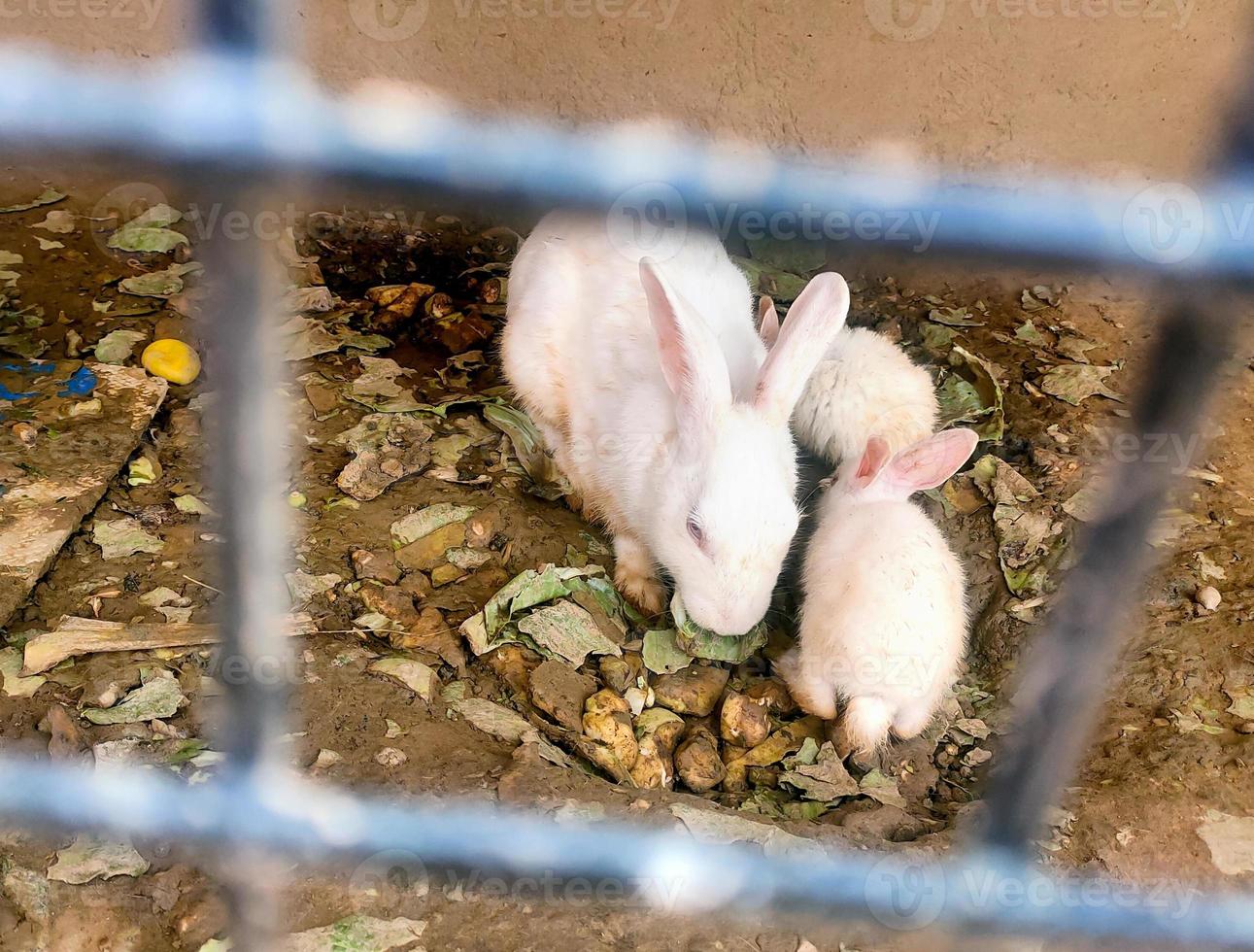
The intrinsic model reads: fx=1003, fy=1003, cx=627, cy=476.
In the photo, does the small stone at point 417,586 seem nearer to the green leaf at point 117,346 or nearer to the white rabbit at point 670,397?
the white rabbit at point 670,397

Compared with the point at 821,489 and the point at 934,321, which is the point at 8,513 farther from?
the point at 934,321

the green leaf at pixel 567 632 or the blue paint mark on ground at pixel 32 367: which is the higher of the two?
the blue paint mark on ground at pixel 32 367

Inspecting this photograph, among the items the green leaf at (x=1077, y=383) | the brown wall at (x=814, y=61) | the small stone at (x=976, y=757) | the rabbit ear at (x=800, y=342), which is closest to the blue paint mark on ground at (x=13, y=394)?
the brown wall at (x=814, y=61)

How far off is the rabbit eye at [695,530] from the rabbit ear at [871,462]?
49 cm

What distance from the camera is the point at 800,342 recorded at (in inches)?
99.1

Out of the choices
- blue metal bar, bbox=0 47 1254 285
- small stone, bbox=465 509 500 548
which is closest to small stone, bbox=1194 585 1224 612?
small stone, bbox=465 509 500 548

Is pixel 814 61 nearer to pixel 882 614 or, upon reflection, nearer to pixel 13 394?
pixel 882 614

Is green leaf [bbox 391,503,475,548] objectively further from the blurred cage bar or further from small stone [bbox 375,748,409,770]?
the blurred cage bar

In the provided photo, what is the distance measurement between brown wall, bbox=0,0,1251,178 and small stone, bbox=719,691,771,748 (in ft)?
7.90

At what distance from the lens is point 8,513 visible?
2.51 metres

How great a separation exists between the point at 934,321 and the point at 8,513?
3140 millimetres

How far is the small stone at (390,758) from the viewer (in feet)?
6.61

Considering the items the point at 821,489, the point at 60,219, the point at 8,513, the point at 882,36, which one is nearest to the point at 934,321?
the point at 882,36

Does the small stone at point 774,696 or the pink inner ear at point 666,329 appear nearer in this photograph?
the pink inner ear at point 666,329
